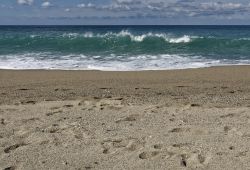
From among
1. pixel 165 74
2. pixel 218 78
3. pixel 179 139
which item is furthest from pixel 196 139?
pixel 165 74

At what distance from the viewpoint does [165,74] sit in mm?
11664

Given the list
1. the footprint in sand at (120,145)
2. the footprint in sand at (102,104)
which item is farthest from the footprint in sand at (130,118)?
the footprint in sand at (120,145)

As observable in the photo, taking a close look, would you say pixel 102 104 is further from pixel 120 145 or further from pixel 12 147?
pixel 12 147

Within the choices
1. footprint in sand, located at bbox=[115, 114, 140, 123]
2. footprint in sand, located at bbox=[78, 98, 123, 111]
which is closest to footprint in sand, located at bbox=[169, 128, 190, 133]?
footprint in sand, located at bbox=[115, 114, 140, 123]

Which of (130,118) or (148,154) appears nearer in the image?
(148,154)

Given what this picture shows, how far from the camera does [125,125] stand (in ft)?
19.3

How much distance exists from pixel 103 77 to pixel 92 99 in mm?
3213

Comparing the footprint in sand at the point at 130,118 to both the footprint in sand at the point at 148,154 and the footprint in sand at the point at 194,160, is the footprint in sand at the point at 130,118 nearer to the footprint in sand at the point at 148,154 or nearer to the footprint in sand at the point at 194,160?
the footprint in sand at the point at 148,154

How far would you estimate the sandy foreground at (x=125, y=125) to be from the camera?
457 cm

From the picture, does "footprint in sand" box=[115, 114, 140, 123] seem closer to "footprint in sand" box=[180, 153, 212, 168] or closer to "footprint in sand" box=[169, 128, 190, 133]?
"footprint in sand" box=[169, 128, 190, 133]

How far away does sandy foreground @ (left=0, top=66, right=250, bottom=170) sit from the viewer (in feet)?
15.0

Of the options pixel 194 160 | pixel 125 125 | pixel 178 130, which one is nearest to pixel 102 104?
pixel 125 125

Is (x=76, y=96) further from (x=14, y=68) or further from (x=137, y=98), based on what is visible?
(x=14, y=68)

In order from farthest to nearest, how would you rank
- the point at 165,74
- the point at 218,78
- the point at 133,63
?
the point at 133,63 → the point at 165,74 → the point at 218,78
